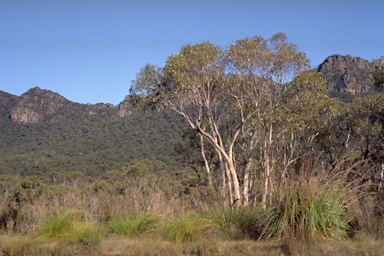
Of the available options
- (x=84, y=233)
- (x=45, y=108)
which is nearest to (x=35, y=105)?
(x=45, y=108)

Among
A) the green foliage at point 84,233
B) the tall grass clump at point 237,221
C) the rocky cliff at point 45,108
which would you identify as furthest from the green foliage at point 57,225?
the rocky cliff at point 45,108

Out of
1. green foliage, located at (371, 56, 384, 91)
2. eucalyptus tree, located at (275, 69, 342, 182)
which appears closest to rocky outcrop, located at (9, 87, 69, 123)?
eucalyptus tree, located at (275, 69, 342, 182)

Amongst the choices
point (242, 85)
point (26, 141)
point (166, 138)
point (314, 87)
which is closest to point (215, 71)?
point (242, 85)

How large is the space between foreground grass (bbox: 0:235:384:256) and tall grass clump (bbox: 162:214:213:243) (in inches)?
9.7

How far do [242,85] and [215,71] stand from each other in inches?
47.1

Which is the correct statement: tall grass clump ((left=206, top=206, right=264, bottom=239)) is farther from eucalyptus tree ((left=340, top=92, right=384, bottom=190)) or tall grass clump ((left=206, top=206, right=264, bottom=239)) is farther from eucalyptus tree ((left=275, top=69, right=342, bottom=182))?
eucalyptus tree ((left=340, top=92, right=384, bottom=190))

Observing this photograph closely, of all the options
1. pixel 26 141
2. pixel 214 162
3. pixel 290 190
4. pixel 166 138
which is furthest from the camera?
pixel 26 141

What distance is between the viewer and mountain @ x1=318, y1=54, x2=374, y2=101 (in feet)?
187

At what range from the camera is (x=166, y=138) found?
72688mm

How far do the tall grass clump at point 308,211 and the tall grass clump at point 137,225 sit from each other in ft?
7.39

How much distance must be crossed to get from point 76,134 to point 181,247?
92.0 m

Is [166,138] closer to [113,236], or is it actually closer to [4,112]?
[4,112]

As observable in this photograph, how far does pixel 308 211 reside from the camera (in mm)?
7844

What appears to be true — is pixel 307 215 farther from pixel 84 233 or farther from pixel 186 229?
pixel 84 233
